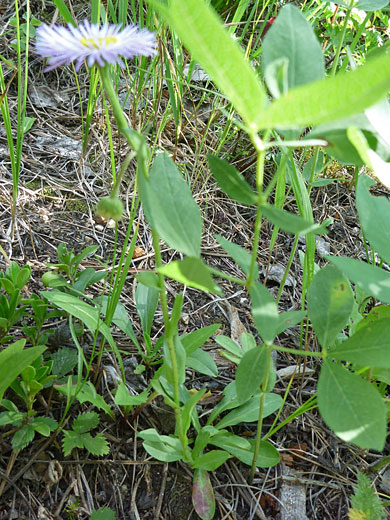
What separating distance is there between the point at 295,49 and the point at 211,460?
0.67 m

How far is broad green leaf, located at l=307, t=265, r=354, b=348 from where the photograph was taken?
2.46 feet

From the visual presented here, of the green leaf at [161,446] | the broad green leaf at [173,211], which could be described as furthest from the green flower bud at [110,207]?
the green leaf at [161,446]

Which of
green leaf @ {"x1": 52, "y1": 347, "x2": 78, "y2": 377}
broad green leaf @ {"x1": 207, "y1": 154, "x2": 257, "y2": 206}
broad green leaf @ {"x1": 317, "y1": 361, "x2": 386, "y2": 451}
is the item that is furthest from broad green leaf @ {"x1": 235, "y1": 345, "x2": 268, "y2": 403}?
green leaf @ {"x1": 52, "y1": 347, "x2": 78, "y2": 377}

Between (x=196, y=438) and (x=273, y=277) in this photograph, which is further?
(x=273, y=277)

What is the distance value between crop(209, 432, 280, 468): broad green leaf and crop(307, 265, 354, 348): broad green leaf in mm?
282

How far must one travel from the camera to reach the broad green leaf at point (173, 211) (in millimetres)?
584

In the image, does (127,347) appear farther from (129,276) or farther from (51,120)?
(51,120)

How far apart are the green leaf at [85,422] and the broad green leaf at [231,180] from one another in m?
0.54

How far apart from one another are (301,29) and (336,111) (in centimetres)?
21

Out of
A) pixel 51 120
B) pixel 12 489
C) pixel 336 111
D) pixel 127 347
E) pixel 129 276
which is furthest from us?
pixel 51 120

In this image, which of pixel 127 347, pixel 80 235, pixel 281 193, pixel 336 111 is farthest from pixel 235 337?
pixel 336 111

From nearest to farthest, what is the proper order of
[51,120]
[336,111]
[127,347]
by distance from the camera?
[336,111] → [127,347] → [51,120]

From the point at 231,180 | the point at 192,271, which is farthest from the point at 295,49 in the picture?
the point at 192,271

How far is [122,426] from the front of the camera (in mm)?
999
